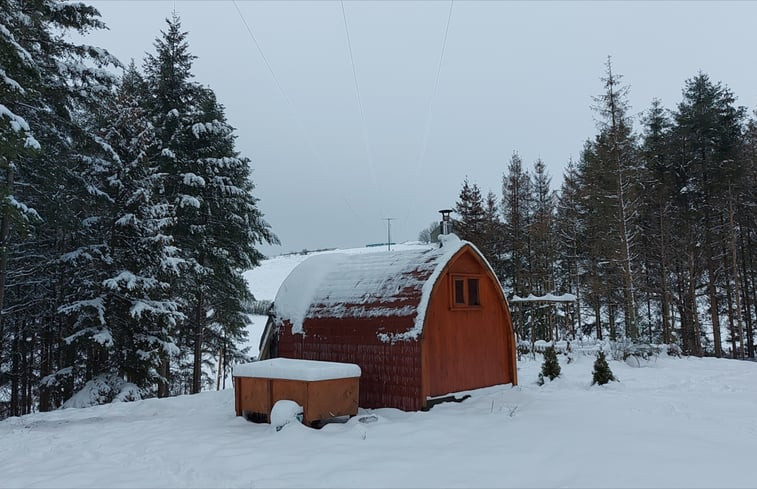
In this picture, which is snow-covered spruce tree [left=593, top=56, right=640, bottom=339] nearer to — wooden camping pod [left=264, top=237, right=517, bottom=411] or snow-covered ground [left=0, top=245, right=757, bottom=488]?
snow-covered ground [left=0, top=245, right=757, bottom=488]

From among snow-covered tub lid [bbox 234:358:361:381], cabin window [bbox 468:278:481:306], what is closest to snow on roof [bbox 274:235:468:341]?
cabin window [bbox 468:278:481:306]

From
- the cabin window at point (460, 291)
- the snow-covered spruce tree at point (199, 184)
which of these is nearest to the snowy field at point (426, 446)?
the cabin window at point (460, 291)

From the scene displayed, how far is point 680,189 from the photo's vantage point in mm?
23406

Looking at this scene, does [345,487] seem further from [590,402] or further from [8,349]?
[8,349]

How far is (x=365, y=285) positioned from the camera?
11250 mm

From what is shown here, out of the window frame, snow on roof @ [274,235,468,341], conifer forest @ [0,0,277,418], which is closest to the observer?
snow on roof @ [274,235,468,341]

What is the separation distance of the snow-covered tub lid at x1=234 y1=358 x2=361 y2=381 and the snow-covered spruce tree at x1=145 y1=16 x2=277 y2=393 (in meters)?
7.68

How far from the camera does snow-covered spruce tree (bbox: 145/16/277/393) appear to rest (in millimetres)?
16406

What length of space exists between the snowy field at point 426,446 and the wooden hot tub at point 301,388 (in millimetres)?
347

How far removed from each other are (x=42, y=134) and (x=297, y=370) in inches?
401

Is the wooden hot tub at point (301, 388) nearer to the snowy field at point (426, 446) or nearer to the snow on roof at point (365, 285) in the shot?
the snowy field at point (426, 446)

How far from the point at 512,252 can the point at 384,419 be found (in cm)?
2075

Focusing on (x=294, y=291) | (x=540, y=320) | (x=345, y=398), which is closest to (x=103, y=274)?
(x=294, y=291)

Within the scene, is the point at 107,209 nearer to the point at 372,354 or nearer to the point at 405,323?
the point at 372,354
